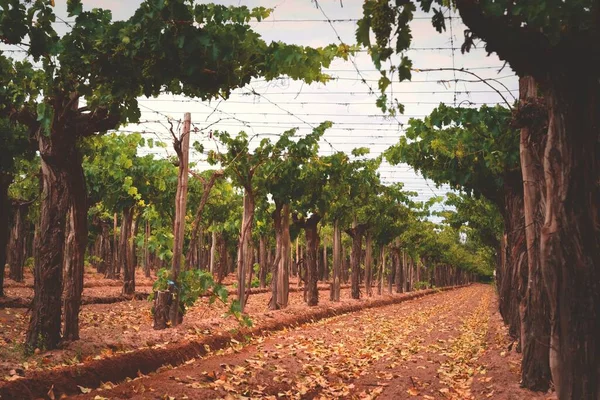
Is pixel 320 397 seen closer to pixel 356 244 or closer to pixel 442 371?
pixel 442 371

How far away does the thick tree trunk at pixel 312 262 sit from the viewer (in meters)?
21.6

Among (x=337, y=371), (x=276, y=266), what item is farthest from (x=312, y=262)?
(x=337, y=371)

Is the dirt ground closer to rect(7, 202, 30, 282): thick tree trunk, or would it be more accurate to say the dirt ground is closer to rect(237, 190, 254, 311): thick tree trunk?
rect(237, 190, 254, 311): thick tree trunk

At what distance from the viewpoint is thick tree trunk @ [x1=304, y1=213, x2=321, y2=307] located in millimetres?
21556

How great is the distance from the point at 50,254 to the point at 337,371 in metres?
5.18

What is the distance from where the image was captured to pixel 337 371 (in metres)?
9.77

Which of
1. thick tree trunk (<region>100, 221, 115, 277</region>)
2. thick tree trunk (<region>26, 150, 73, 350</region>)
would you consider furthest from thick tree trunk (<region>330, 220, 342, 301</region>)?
thick tree trunk (<region>26, 150, 73, 350</region>)

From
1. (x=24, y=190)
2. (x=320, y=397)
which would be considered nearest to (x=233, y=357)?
(x=320, y=397)

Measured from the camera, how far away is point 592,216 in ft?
15.2

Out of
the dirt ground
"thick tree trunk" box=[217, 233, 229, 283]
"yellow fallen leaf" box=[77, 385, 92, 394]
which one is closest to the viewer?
"yellow fallen leaf" box=[77, 385, 92, 394]

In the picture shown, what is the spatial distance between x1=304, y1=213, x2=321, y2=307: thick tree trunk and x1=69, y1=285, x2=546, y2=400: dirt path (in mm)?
6155

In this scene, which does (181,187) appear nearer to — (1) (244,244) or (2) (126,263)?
(1) (244,244)

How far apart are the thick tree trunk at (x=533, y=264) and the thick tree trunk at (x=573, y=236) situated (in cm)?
120

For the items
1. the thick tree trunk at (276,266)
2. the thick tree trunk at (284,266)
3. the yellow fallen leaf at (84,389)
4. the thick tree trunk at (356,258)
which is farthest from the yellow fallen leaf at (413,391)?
the thick tree trunk at (356,258)
